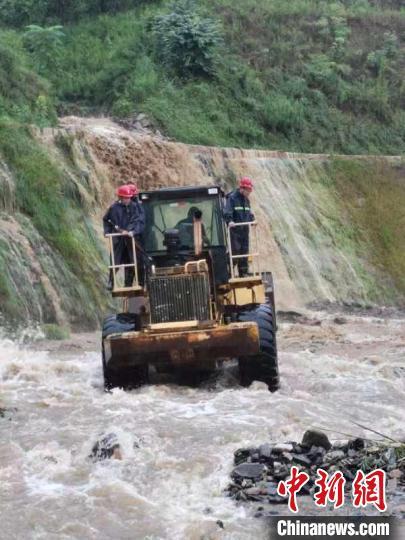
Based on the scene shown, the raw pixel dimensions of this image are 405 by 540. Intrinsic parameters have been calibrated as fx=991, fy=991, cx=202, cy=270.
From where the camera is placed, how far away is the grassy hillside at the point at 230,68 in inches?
1330

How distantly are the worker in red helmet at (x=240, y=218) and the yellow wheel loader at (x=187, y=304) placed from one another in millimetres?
86

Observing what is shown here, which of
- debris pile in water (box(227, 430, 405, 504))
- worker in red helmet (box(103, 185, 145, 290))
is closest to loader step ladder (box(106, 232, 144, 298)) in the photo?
worker in red helmet (box(103, 185, 145, 290))

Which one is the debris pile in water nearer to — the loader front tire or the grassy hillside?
the loader front tire

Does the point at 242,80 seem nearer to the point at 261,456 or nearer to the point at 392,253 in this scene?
the point at 392,253

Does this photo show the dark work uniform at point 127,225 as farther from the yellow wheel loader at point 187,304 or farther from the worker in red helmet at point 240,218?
the worker in red helmet at point 240,218

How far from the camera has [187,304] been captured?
12.3m

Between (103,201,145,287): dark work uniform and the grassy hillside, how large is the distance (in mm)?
18412

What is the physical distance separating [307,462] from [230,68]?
29.3 metres

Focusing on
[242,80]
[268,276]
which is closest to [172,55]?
[242,80]

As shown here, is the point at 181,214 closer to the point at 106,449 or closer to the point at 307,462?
the point at 106,449

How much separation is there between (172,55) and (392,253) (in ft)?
36.0

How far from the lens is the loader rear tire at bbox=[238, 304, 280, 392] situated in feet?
41.2

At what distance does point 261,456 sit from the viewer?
8.93m

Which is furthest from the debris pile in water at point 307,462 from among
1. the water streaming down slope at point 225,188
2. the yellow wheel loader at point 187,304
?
the water streaming down slope at point 225,188
